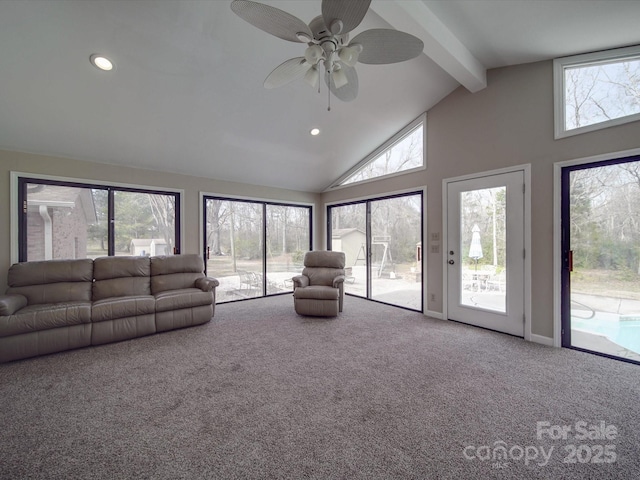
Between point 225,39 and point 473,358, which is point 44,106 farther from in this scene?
point 473,358

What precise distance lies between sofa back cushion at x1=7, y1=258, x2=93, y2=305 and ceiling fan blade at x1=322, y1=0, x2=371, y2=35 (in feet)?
13.5

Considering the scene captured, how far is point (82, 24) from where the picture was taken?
7.50ft

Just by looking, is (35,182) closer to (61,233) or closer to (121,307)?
(61,233)

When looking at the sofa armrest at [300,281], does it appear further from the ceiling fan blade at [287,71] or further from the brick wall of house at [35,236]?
the brick wall of house at [35,236]

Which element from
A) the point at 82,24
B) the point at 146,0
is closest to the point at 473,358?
the point at 146,0

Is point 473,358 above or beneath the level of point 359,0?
beneath

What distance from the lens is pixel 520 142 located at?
318cm

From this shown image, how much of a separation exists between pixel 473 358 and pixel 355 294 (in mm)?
3002

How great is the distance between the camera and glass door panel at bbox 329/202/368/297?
17.6ft

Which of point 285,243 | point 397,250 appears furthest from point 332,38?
point 285,243

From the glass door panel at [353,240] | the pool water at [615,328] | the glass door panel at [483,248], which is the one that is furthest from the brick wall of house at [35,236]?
the pool water at [615,328]

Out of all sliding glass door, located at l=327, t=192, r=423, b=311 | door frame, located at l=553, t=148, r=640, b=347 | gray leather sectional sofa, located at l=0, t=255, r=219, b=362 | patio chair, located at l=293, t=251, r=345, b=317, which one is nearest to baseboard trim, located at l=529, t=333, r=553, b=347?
door frame, located at l=553, t=148, r=640, b=347

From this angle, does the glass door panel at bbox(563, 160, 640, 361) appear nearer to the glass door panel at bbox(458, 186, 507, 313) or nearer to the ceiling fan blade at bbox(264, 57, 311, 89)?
the glass door panel at bbox(458, 186, 507, 313)

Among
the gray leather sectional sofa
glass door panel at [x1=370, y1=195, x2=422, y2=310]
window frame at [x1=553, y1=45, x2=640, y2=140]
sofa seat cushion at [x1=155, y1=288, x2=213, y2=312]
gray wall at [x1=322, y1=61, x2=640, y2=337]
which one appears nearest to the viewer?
window frame at [x1=553, y1=45, x2=640, y2=140]
